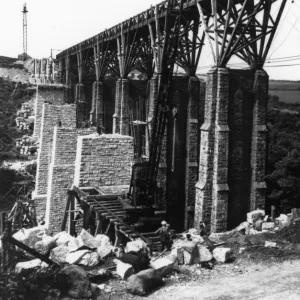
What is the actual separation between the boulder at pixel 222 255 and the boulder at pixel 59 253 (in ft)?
12.1

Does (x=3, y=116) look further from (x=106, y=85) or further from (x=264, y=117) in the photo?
(x=264, y=117)

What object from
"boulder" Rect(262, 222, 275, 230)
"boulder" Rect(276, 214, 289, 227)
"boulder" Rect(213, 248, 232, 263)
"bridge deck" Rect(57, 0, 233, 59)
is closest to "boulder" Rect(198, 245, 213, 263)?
"boulder" Rect(213, 248, 232, 263)

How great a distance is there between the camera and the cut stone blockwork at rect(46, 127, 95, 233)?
18.4 m

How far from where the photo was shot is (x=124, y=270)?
30.8 ft

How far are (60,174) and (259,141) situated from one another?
27.7 ft

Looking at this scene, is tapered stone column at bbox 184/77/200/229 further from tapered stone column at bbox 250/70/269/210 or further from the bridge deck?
tapered stone column at bbox 250/70/269/210

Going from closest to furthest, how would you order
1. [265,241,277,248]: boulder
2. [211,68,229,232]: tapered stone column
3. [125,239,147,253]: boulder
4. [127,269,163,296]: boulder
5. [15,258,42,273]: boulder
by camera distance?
[127,269,163,296]: boulder, [15,258,42,273]: boulder, [125,239,147,253]: boulder, [265,241,277,248]: boulder, [211,68,229,232]: tapered stone column

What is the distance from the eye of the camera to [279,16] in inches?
630

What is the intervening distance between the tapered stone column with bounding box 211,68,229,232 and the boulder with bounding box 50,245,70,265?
22.6 ft

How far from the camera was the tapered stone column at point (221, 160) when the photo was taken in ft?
52.1

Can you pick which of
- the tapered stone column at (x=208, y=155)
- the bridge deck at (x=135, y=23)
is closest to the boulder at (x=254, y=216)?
the tapered stone column at (x=208, y=155)

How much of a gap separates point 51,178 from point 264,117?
9176 millimetres

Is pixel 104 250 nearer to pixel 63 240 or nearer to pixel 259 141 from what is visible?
pixel 63 240

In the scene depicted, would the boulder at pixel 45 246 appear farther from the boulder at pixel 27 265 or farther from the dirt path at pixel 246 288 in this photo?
the dirt path at pixel 246 288
